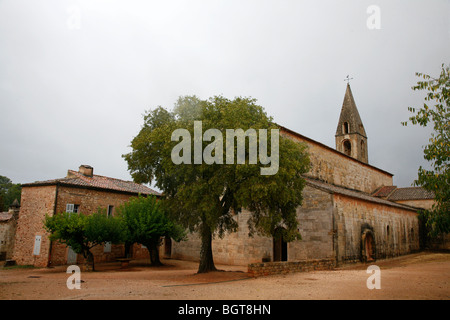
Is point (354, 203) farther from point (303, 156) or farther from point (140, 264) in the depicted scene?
point (140, 264)

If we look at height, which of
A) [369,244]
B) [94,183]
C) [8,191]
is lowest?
[369,244]

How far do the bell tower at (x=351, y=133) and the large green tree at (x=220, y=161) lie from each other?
1112 inches

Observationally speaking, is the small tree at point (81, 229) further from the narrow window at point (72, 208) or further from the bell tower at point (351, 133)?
the bell tower at point (351, 133)

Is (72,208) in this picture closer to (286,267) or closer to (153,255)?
(153,255)

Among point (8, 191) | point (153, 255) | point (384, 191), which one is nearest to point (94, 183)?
point (153, 255)

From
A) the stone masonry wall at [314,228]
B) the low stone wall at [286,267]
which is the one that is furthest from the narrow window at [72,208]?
the stone masonry wall at [314,228]

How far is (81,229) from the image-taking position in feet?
60.9

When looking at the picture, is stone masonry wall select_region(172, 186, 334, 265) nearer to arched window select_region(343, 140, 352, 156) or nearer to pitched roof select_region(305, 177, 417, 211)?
pitched roof select_region(305, 177, 417, 211)

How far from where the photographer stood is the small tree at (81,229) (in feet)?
60.1

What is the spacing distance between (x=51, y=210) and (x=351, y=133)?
115 ft

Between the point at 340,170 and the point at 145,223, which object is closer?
the point at 145,223

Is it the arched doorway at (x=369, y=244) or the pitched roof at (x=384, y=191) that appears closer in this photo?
the arched doorway at (x=369, y=244)

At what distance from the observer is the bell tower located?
4116 centimetres
